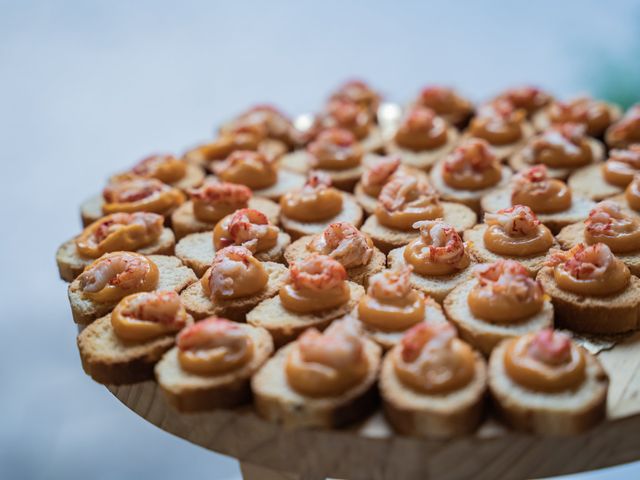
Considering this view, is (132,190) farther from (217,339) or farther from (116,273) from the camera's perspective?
(217,339)

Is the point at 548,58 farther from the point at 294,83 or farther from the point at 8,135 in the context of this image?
the point at 8,135

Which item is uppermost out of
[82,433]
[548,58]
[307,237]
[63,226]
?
[307,237]

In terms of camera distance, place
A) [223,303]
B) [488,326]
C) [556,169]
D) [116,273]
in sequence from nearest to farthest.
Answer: [488,326] → [223,303] → [116,273] → [556,169]

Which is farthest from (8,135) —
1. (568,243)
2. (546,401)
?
(546,401)

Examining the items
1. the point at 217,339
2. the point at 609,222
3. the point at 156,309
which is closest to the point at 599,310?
the point at 609,222

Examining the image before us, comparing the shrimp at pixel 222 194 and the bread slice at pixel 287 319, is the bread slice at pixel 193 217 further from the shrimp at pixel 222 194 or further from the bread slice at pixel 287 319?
the bread slice at pixel 287 319

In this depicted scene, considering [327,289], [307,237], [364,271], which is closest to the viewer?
[327,289]
